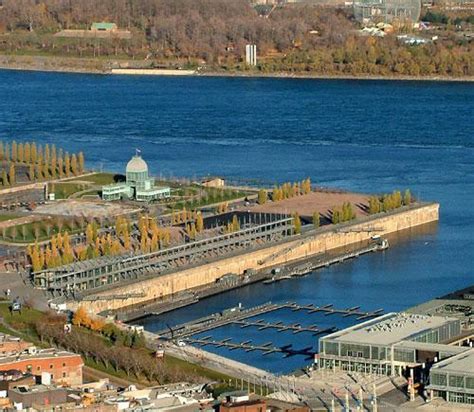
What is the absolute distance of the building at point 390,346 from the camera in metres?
29.2

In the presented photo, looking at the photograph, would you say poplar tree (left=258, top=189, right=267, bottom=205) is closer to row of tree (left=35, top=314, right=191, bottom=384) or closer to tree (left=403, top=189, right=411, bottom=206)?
tree (left=403, top=189, right=411, bottom=206)

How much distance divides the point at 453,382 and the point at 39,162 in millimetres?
22655

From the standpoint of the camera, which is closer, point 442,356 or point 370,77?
point 442,356

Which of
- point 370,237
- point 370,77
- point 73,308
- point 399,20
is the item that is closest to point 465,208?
point 370,237

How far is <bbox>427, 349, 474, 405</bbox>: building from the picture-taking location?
2753 cm

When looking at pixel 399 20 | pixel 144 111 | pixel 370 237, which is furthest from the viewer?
pixel 399 20

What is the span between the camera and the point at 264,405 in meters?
25.9

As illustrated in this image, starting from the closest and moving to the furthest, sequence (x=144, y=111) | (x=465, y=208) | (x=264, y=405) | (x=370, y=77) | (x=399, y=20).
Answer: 1. (x=264, y=405)
2. (x=465, y=208)
3. (x=144, y=111)
4. (x=370, y=77)
5. (x=399, y=20)

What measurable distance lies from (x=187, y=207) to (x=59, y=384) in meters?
16.2

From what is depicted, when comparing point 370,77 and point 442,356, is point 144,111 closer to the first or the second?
point 370,77

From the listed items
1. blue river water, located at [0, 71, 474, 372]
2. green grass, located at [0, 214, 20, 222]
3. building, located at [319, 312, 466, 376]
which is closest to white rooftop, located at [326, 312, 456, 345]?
building, located at [319, 312, 466, 376]

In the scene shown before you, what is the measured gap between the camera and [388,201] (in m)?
43.8

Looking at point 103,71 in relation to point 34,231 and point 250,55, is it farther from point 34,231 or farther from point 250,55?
point 34,231

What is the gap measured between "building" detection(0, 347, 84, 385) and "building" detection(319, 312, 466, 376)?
11.2ft
